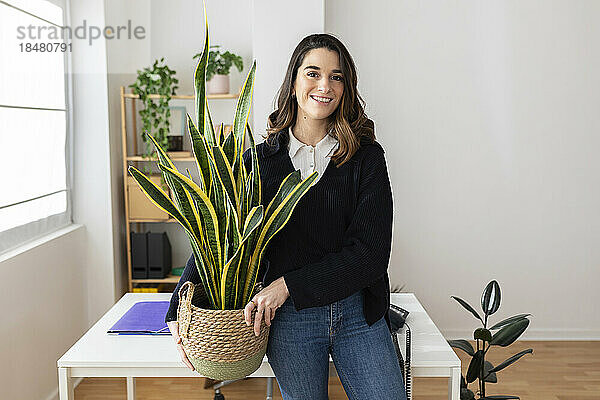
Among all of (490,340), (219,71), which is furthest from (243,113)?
(219,71)

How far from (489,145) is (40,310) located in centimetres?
273

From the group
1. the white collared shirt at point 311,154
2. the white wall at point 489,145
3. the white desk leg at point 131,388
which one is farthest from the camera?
the white wall at point 489,145

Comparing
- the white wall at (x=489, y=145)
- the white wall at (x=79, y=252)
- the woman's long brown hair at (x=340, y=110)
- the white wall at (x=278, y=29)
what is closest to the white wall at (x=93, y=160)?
the white wall at (x=79, y=252)

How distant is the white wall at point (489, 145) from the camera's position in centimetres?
402

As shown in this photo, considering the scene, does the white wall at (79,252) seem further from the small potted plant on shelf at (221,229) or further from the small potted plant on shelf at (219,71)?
the small potted plant on shelf at (221,229)

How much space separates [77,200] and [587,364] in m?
3.04

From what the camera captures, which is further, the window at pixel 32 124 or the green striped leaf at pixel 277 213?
the window at pixel 32 124

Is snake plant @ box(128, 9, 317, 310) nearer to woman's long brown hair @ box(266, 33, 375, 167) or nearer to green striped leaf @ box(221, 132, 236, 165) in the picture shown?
green striped leaf @ box(221, 132, 236, 165)

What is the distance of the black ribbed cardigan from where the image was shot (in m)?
1.68

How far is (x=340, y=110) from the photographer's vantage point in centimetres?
183

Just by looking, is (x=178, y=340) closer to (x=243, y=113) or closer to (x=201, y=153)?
(x=201, y=153)

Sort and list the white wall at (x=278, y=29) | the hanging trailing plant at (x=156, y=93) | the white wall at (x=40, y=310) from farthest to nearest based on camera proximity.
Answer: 1. the hanging trailing plant at (x=156, y=93)
2. the white wall at (x=278, y=29)
3. the white wall at (x=40, y=310)

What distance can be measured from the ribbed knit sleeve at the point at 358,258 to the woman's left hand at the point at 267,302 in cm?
2

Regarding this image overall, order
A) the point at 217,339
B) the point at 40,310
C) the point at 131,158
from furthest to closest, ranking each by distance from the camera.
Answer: the point at 131,158 → the point at 40,310 → the point at 217,339
